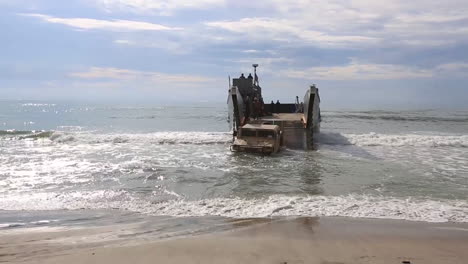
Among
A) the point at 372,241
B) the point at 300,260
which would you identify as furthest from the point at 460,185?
the point at 300,260

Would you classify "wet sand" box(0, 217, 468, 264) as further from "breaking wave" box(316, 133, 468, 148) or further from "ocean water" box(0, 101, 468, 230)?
"breaking wave" box(316, 133, 468, 148)

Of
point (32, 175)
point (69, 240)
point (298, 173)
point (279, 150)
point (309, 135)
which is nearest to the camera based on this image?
point (69, 240)

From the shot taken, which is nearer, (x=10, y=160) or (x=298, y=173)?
(x=298, y=173)

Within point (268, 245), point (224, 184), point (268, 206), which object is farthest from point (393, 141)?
point (268, 245)

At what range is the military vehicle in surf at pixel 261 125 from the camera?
59.8 ft

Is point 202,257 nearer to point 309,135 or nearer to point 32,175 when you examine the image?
point 32,175

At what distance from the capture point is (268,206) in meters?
9.10

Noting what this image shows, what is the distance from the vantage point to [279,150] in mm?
19188

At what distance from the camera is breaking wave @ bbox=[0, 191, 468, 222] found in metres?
8.50

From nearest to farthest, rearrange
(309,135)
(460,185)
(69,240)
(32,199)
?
(69,240), (32,199), (460,185), (309,135)

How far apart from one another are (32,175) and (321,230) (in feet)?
32.5

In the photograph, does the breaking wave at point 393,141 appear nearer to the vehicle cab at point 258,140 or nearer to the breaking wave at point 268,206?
the vehicle cab at point 258,140

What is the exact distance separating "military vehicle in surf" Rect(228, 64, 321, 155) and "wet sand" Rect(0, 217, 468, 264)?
10417mm

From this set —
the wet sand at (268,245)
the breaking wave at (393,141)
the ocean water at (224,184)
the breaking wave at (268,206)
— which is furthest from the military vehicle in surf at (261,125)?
the wet sand at (268,245)
